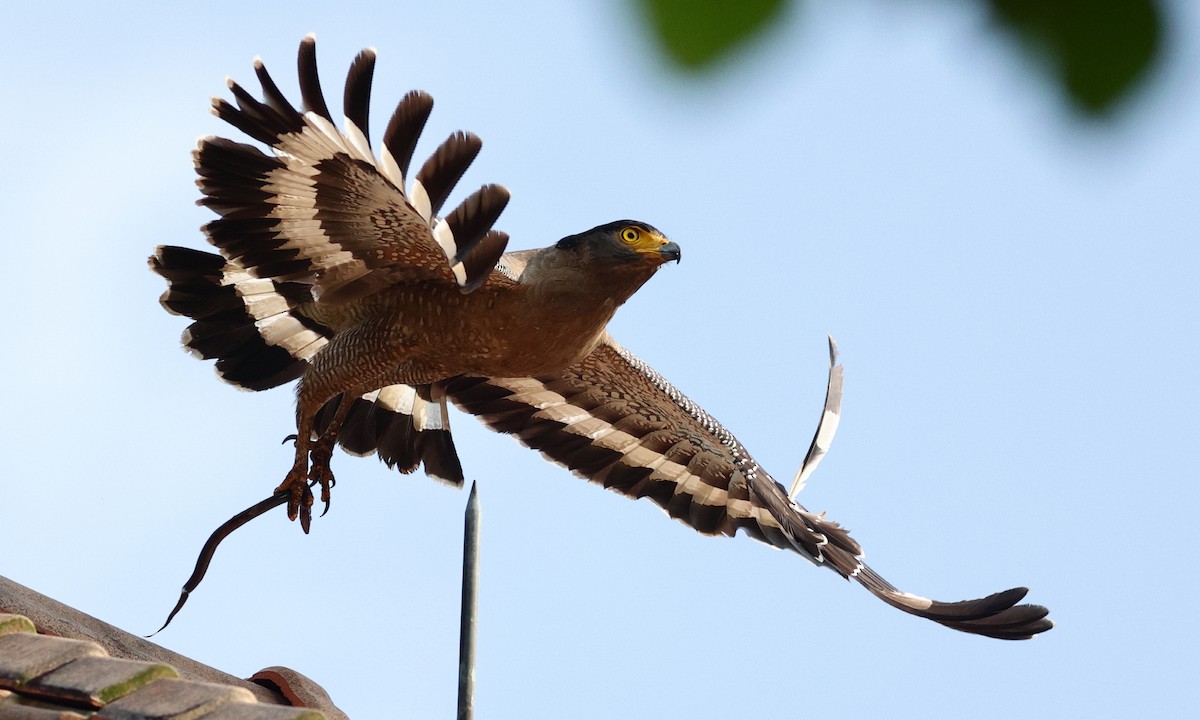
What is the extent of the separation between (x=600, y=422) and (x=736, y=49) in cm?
862

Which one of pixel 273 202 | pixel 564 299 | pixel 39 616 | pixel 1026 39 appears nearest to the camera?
pixel 1026 39

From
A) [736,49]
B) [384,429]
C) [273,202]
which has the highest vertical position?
[273,202]

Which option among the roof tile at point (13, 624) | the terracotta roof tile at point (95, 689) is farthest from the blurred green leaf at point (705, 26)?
the roof tile at point (13, 624)

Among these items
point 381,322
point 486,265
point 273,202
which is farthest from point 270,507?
point 486,265

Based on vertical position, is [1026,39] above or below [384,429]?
below

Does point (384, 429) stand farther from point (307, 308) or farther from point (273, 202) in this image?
point (273, 202)

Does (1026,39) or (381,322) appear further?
(381,322)

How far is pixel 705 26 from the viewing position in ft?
2.64

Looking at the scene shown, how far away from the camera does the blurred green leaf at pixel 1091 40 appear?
0.75m

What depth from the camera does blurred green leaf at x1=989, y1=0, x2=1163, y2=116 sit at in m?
0.75

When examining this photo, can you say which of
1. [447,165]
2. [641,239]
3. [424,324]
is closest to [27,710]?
[447,165]

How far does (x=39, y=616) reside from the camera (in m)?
4.83

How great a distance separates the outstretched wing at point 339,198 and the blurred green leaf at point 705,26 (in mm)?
5362

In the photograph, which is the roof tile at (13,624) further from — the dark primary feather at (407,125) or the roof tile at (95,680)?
the dark primary feather at (407,125)
